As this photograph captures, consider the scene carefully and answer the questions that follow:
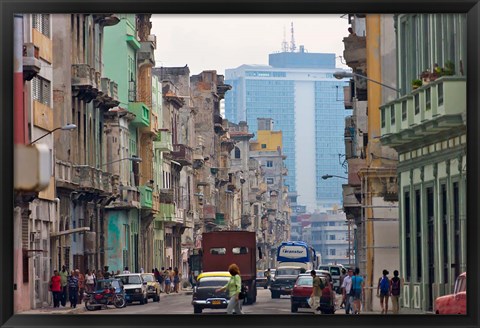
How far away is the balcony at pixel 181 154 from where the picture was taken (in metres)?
117

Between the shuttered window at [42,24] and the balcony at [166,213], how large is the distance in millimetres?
40821

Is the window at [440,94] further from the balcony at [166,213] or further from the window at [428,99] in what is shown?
the balcony at [166,213]

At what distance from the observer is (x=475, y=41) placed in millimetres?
23266

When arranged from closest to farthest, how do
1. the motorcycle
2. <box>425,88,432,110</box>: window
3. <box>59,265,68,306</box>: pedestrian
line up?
1. <box>425,88,432,110</box>: window
2. the motorcycle
3. <box>59,265,68,306</box>: pedestrian

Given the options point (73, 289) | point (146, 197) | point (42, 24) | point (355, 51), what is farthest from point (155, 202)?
point (42, 24)

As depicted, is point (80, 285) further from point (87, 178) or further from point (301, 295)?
point (301, 295)

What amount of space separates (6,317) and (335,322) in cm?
499

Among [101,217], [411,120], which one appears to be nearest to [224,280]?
[411,120]

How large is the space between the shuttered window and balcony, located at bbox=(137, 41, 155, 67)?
35019 millimetres

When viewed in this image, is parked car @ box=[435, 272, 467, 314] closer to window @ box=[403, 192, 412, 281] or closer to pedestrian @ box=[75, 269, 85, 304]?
window @ box=[403, 192, 412, 281]

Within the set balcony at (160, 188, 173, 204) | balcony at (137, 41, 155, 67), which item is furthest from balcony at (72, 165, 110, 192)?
balcony at (160, 188, 173, 204)

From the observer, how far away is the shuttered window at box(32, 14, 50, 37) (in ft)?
195

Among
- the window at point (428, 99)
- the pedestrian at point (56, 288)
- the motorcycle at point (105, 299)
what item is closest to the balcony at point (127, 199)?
the motorcycle at point (105, 299)

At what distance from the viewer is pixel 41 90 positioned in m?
61.5
